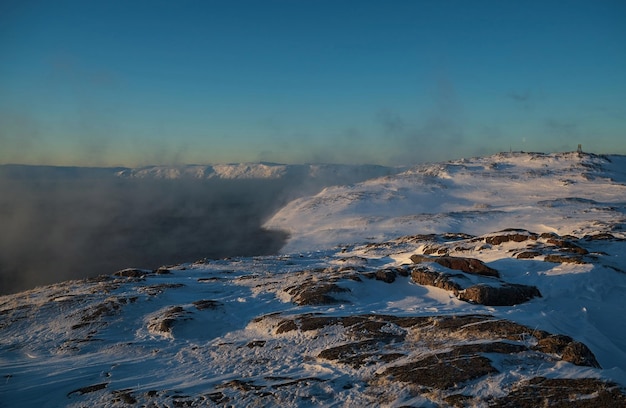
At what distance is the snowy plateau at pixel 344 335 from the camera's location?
1146cm

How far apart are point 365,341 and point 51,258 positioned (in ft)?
342

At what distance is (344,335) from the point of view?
54.4ft

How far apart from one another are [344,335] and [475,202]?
122165mm

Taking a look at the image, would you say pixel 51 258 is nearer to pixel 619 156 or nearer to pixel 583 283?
pixel 583 283

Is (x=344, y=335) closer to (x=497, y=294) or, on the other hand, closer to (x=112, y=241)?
(x=497, y=294)

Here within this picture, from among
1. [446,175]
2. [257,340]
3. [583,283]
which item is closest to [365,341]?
[257,340]

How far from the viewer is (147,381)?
13578 millimetres

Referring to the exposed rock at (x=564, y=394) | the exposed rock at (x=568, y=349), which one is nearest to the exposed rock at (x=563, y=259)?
the exposed rock at (x=568, y=349)

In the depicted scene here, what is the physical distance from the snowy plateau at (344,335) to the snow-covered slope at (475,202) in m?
49.7

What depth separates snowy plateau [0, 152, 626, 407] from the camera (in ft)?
37.6

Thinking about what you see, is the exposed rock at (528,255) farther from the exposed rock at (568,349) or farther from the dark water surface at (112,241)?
the dark water surface at (112,241)

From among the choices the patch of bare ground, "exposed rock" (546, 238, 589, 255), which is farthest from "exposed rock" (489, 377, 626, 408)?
"exposed rock" (546, 238, 589, 255)

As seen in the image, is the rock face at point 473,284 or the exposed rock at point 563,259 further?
the exposed rock at point 563,259

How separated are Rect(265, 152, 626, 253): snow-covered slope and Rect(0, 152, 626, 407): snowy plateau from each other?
49.7m
